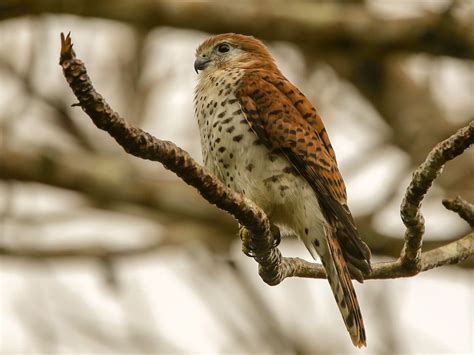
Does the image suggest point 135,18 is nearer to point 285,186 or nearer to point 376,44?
point 376,44

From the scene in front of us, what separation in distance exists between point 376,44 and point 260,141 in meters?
3.47

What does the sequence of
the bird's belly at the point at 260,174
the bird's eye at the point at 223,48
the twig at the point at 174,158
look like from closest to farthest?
1. the twig at the point at 174,158
2. the bird's belly at the point at 260,174
3. the bird's eye at the point at 223,48

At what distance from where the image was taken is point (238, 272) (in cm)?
895

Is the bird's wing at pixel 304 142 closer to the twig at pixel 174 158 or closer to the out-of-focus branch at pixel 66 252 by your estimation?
the twig at pixel 174 158

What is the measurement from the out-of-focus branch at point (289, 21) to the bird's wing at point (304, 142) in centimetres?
292

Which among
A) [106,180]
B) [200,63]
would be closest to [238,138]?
[200,63]

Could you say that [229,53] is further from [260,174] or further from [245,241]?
[245,241]

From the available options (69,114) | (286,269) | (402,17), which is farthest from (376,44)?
(286,269)

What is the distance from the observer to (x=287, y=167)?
5059 millimetres

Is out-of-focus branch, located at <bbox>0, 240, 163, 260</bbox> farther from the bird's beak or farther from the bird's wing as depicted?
the bird's wing

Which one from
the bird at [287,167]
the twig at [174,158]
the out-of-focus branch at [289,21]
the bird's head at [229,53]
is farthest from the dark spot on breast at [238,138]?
the out-of-focus branch at [289,21]

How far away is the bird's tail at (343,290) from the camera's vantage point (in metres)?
4.61

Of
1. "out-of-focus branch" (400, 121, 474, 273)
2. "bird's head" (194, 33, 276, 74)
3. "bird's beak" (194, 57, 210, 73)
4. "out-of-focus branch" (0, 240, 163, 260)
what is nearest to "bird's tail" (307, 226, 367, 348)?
"out-of-focus branch" (400, 121, 474, 273)

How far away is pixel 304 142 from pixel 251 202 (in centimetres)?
109
